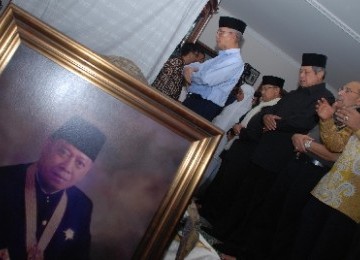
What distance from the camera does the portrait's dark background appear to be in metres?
0.85

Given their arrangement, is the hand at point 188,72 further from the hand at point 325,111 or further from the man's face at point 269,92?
the man's face at point 269,92

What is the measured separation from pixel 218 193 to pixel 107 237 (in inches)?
102

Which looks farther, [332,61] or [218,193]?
[332,61]

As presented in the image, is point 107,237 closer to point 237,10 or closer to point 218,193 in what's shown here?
point 218,193

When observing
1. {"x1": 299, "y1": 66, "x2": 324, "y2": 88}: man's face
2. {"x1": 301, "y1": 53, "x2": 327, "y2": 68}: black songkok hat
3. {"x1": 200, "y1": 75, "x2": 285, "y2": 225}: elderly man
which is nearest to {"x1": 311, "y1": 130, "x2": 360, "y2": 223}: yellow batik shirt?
{"x1": 299, "y1": 66, "x2": 324, "y2": 88}: man's face

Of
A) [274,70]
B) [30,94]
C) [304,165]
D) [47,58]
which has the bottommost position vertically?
[30,94]

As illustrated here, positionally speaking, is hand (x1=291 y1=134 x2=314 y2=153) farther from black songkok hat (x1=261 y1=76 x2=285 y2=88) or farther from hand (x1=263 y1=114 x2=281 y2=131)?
black songkok hat (x1=261 y1=76 x2=285 y2=88)

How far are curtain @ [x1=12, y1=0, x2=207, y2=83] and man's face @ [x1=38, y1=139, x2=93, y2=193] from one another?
1169 mm

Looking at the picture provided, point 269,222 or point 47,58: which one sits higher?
point 47,58

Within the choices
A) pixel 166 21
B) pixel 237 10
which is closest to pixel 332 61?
pixel 237 10

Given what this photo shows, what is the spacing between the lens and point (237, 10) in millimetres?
4613

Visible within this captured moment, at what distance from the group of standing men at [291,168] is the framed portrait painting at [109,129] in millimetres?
1298

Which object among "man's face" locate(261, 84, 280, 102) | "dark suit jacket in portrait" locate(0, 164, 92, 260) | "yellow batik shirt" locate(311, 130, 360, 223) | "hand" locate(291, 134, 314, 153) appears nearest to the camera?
"dark suit jacket in portrait" locate(0, 164, 92, 260)

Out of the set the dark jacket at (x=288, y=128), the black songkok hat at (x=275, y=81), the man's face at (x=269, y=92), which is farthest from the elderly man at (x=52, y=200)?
the black songkok hat at (x=275, y=81)
